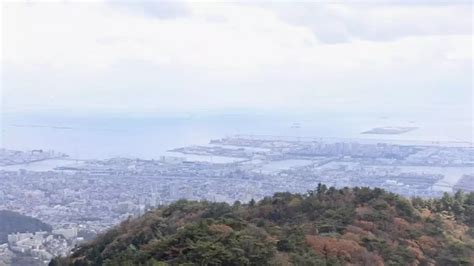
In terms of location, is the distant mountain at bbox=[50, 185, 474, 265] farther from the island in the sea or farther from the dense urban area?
the island in the sea

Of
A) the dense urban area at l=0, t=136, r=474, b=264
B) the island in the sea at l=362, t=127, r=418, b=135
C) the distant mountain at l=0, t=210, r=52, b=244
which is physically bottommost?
the distant mountain at l=0, t=210, r=52, b=244

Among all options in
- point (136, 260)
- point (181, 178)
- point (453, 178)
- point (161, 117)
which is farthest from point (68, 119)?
point (136, 260)

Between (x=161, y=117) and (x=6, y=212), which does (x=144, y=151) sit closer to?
(x=161, y=117)

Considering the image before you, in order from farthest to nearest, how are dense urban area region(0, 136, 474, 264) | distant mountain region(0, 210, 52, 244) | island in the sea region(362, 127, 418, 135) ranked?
island in the sea region(362, 127, 418, 135) → dense urban area region(0, 136, 474, 264) → distant mountain region(0, 210, 52, 244)

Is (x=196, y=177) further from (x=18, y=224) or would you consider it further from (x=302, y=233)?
(x=302, y=233)

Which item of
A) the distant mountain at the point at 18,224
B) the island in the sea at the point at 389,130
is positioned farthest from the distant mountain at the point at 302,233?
the island in the sea at the point at 389,130

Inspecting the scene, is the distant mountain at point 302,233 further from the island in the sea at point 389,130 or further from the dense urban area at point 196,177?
the island in the sea at point 389,130

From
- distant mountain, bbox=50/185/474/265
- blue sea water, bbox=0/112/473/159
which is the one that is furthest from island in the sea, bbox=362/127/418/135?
distant mountain, bbox=50/185/474/265
